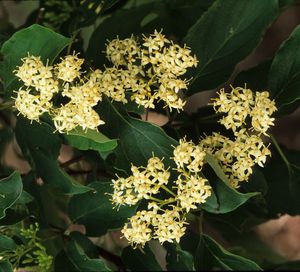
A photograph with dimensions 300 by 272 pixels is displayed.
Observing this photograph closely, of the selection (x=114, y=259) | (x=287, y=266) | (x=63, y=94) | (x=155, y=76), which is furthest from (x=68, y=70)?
(x=287, y=266)

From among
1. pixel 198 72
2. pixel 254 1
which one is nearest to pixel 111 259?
pixel 198 72

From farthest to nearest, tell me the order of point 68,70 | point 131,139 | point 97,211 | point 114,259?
point 114,259 → point 97,211 → point 131,139 → point 68,70

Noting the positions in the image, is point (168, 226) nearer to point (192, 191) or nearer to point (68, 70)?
point (192, 191)

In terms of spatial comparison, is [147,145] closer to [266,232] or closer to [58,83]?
[58,83]

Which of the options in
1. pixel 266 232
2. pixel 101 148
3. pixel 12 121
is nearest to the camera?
pixel 101 148

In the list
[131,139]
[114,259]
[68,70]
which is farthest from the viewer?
[114,259]

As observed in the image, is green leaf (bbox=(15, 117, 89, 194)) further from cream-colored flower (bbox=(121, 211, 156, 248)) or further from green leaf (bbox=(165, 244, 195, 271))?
green leaf (bbox=(165, 244, 195, 271))

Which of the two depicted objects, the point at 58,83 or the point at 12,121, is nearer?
the point at 58,83

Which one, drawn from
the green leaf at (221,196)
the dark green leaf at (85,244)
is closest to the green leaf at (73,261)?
the dark green leaf at (85,244)
